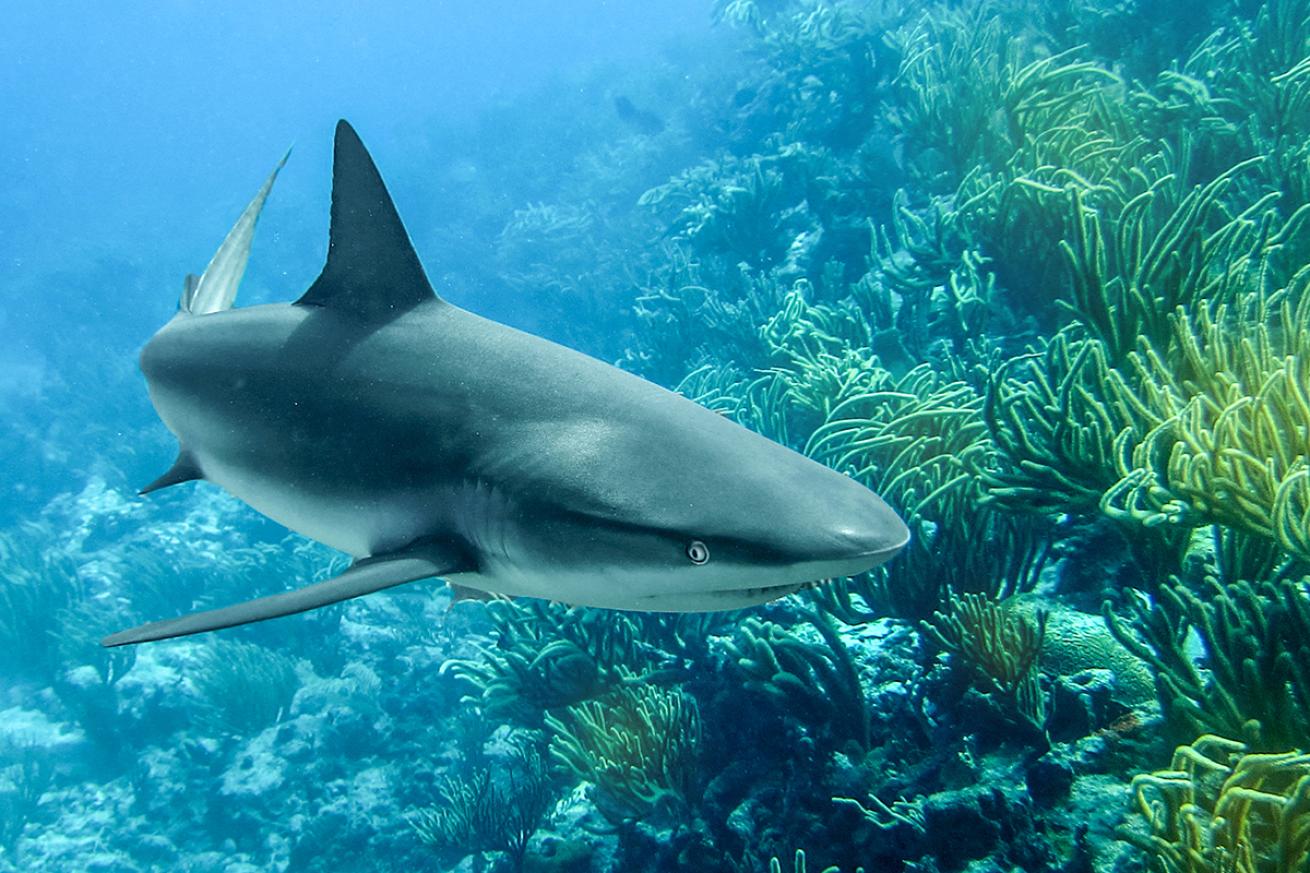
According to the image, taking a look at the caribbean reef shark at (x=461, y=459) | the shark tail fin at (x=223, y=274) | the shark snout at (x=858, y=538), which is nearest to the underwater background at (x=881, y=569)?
the shark snout at (x=858, y=538)

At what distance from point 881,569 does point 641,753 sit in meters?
1.82

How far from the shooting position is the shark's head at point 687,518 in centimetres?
164

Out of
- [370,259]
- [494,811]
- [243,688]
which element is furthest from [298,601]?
[243,688]

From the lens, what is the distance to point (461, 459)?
7.15 feet

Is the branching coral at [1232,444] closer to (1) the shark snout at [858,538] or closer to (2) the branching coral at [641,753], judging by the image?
(1) the shark snout at [858,538]

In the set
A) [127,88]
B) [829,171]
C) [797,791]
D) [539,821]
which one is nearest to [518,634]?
[539,821]

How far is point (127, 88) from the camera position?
125875 mm

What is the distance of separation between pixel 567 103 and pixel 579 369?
3555 centimetres

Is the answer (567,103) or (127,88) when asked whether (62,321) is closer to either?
(567,103)

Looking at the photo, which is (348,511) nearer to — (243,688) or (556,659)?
(556,659)

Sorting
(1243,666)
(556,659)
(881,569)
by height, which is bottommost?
(1243,666)

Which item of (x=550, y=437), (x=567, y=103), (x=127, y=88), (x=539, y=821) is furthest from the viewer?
(x=127, y=88)

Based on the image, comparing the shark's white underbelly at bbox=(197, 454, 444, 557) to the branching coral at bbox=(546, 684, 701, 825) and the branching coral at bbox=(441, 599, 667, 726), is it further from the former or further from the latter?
the branching coral at bbox=(441, 599, 667, 726)

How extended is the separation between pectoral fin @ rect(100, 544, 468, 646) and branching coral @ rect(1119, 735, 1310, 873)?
2.23 metres
